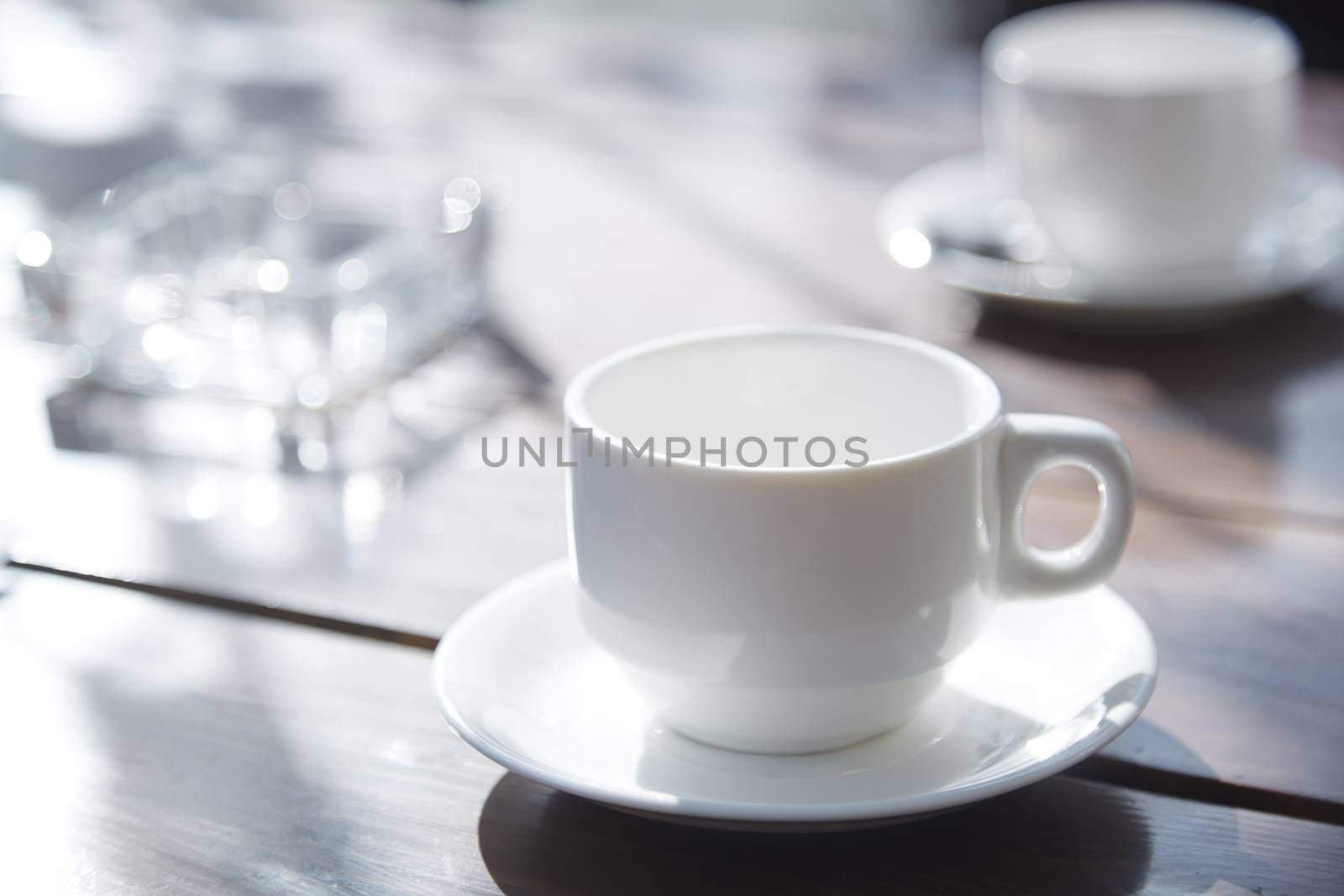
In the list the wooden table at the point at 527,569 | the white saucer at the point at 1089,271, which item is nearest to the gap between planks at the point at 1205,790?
the wooden table at the point at 527,569

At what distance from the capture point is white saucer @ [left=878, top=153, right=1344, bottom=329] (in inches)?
26.6

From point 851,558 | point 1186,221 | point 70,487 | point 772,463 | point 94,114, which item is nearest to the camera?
point 851,558

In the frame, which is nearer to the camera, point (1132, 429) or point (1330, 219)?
point (1132, 429)

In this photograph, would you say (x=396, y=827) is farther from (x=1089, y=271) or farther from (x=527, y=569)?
(x=1089, y=271)

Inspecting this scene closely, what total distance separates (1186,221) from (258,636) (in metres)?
0.49

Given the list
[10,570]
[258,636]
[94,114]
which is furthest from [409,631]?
[94,114]

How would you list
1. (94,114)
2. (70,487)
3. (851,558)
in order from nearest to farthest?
(851,558), (70,487), (94,114)

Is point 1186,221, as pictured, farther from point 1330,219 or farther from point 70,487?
point 70,487

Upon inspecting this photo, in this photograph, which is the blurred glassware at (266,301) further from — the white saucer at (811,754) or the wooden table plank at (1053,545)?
the white saucer at (811,754)

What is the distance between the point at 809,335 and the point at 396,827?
0.19 metres

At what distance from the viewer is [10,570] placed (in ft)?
1.67

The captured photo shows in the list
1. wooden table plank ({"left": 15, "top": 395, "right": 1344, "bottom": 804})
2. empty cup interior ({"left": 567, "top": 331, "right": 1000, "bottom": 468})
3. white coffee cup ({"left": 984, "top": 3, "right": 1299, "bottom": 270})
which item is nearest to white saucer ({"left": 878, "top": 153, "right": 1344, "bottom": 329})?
white coffee cup ({"left": 984, "top": 3, "right": 1299, "bottom": 270})

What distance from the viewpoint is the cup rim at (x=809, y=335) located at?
0.34m

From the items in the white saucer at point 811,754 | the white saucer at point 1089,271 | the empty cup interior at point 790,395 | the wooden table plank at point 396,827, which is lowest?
the wooden table plank at point 396,827
